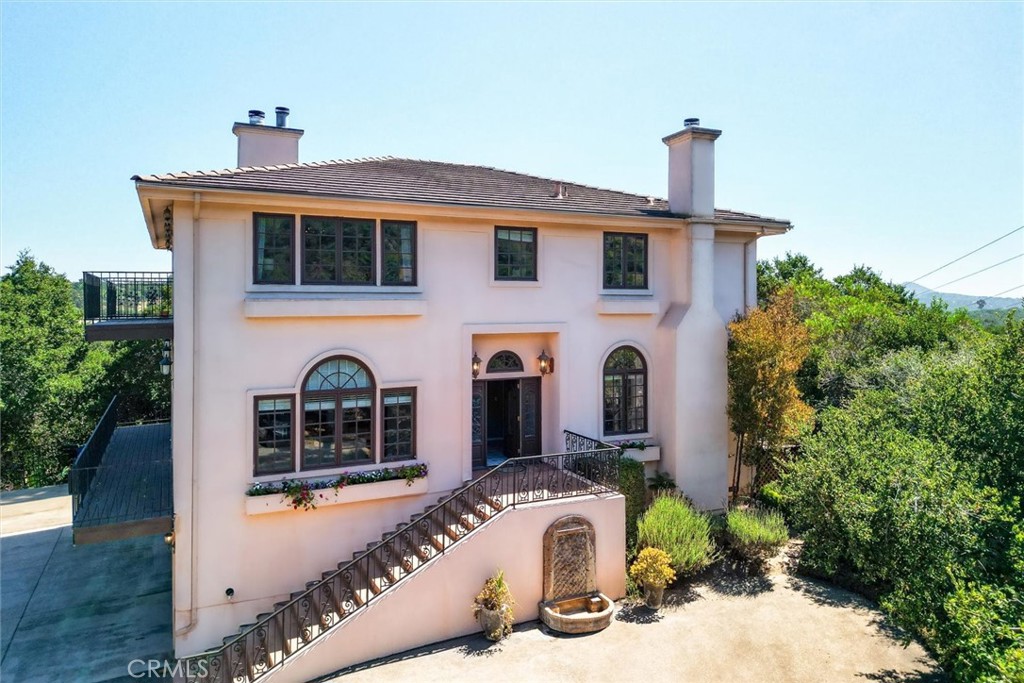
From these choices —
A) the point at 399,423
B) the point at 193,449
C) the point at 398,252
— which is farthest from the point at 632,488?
the point at 193,449

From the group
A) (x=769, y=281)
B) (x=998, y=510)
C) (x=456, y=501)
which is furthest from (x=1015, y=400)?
(x=769, y=281)

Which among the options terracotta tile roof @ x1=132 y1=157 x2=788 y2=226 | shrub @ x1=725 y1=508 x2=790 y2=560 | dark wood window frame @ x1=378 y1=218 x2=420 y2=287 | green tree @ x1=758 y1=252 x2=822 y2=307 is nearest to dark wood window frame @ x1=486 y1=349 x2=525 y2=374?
dark wood window frame @ x1=378 y1=218 x2=420 y2=287

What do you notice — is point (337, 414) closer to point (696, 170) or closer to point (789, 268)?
point (696, 170)

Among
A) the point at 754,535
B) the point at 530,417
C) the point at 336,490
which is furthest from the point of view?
the point at 530,417

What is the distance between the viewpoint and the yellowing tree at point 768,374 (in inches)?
579

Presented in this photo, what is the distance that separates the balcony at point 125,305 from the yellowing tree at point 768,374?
13050 millimetres

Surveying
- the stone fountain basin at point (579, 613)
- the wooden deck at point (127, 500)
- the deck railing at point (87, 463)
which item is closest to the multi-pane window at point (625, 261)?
the stone fountain basin at point (579, 613)

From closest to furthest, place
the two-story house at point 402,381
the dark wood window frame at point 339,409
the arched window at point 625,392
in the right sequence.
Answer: the two-story house at point 402,381 → the dark wood window frame at point 339,409 → the arched window at point 625,392

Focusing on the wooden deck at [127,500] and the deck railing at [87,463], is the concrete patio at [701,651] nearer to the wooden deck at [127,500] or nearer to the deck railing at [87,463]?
the wooden deck at [127,500]

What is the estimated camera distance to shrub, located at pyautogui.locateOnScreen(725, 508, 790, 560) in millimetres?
13367

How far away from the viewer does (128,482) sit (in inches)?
509

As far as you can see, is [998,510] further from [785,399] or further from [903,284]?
[903,284]

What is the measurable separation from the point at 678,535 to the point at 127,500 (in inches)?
443

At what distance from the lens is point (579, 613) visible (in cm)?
1169
